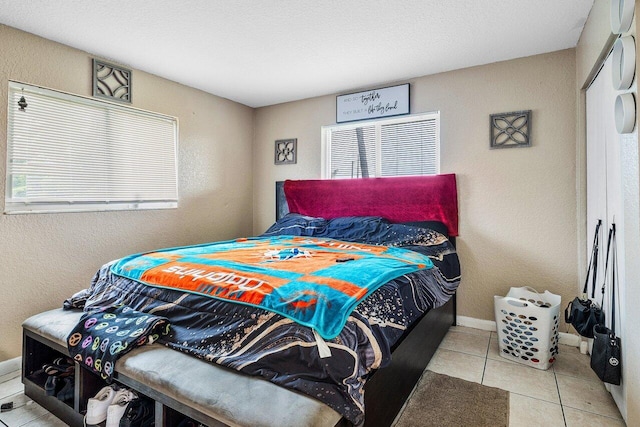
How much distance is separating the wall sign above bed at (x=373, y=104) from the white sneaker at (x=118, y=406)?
3019 millimetres

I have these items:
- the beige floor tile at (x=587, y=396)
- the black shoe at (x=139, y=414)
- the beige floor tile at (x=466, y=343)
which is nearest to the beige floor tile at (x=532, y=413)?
the beige floor tile at (x=587, y=396)

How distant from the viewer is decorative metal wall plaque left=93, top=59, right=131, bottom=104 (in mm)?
2725

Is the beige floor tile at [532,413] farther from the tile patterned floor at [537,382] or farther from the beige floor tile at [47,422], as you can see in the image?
the beige floor tile at [47,422]

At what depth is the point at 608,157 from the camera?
1932mm

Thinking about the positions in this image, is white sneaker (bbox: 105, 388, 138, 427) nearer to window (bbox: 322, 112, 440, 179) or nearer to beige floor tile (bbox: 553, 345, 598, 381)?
beige floor tile (bbox: 553, 345, 598, 381)

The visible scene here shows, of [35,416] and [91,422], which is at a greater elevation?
[91,422]

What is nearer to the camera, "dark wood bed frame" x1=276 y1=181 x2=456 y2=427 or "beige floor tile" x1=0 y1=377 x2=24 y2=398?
"dark wood bed frame" x1=276 y1=181 x2=456 y2=427

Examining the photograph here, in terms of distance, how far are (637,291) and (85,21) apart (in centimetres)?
347

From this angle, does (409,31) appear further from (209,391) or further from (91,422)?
(91,422)

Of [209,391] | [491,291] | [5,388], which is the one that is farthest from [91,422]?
[491,291]

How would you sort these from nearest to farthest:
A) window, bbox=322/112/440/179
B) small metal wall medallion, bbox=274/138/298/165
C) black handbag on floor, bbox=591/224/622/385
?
black handbag on floor, bbox=591/224/622/385
window, bbox=322/112/440/179
small metal wall medallion, bbox=274/138/298/165

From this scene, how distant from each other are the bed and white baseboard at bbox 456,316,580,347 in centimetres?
14

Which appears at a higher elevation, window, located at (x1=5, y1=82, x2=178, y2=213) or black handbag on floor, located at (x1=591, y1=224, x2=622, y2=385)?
window, located at (x1=5, y1=82, x2=178, y2=213)

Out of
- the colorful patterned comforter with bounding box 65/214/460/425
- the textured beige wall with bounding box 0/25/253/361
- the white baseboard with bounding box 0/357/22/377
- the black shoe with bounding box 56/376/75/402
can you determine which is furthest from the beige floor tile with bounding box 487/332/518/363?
the white baseboard with bounding box 0/357/22/377
